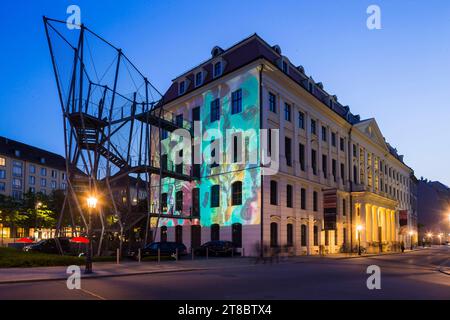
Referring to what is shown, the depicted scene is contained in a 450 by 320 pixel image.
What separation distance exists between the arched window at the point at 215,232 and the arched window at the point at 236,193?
293 cm

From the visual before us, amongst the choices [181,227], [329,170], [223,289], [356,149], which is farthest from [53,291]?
[356,149]

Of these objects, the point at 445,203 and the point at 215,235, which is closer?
the point at 215,235

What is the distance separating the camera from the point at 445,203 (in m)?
120

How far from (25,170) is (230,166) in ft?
231

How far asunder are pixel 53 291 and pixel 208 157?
26143 mm

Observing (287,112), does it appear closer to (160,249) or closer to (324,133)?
(324,133)

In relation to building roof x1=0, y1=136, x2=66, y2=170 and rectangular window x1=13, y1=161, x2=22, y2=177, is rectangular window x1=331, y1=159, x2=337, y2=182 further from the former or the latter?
rectangular window x1=13, y1=161, x2=22, y2=177

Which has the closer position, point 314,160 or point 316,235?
point 316,235

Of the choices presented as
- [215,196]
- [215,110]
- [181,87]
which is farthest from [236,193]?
[181,87]

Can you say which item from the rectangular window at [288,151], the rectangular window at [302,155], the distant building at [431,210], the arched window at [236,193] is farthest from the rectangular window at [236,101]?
the distant building at [431,210]

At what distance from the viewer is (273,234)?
33781 millimetres

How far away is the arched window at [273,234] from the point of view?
33.5 meters

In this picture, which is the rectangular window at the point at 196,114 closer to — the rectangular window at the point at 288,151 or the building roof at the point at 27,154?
the rectangular window at the point at 288,151
